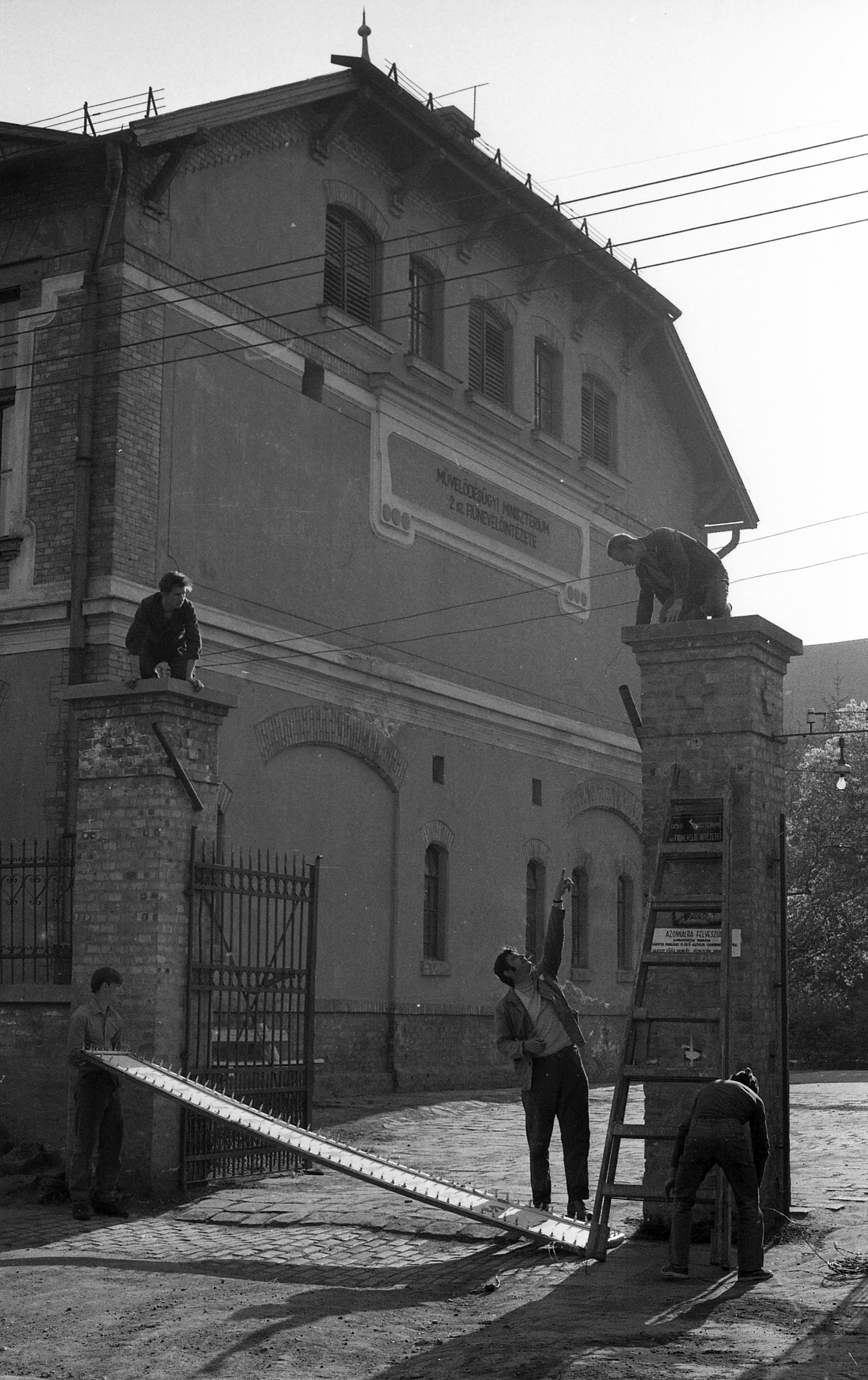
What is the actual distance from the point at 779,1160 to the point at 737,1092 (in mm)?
1634

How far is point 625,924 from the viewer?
27562 millimetres

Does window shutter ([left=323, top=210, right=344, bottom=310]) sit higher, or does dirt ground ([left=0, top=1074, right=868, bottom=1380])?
window shutter ([left=323, top=210, right=344, bottom=310])

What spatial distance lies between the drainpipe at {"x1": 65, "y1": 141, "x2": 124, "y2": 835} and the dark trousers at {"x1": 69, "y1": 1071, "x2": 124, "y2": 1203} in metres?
6.36

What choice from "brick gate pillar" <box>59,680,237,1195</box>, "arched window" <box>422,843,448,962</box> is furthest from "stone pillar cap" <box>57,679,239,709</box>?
"arched window" <box>422,843,448,962</box>

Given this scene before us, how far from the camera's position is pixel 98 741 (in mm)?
12234

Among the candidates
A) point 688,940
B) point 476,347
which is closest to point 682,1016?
point 688,940

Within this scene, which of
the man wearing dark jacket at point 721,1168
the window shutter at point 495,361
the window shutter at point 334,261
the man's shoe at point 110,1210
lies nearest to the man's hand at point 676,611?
the man wearing dark jacket at point 721,1168

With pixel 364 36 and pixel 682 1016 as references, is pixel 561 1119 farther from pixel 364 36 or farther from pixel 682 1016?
pixel 364 36

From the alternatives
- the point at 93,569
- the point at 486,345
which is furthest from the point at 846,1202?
the point at 486,345

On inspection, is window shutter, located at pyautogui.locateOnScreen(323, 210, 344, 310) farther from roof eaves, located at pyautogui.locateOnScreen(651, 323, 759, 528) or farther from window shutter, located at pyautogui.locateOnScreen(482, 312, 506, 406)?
roof eaves, located at pyautogui.locateOnScreen(651, 323, 759, 528)

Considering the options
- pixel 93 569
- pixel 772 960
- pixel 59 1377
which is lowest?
pixel 59 1377

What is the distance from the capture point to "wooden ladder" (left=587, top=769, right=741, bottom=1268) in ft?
30.2

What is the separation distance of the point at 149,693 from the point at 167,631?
85cm

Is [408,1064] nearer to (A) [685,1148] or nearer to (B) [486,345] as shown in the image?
(B) [486,345]
